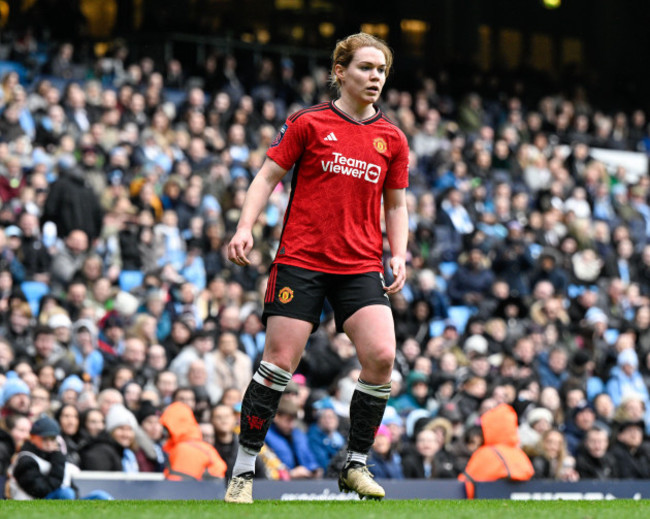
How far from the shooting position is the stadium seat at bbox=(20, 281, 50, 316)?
13414 mm

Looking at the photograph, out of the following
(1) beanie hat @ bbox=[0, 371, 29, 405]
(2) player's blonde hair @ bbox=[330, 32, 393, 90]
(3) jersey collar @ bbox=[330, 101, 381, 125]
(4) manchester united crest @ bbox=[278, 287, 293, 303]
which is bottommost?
(1) beanie hat @ bbox=[0, 371, 29, 405]

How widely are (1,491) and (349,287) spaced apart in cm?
392

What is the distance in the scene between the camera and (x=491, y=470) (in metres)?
9.95

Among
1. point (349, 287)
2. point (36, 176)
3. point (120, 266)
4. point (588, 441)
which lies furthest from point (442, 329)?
point (349, 287)

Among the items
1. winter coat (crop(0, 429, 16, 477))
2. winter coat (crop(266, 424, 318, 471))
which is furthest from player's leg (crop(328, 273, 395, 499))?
winter coat (crop(266, 424, 318, 471))

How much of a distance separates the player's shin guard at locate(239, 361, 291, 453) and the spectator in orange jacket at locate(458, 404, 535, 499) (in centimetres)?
381

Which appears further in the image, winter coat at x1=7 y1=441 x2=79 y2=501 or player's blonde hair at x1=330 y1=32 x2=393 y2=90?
winter coat at x1=7 y1=441 x2=79 y2=501

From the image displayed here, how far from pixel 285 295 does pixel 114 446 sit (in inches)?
190

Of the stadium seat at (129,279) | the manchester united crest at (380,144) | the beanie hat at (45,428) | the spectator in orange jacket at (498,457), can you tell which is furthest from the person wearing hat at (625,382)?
the manchester united crest at (380,144)

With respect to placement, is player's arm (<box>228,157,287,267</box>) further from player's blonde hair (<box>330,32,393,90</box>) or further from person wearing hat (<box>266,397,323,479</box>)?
person wearing hat (<box>266,397,323,479</box>)

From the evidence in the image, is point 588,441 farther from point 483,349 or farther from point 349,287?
point 349,287

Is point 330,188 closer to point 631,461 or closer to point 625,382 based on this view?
point 631,461

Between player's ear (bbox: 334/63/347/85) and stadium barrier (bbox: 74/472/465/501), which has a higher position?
player's ear (bbox: 334/63/347/85)

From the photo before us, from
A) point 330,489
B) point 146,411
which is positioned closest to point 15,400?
point 146,411
